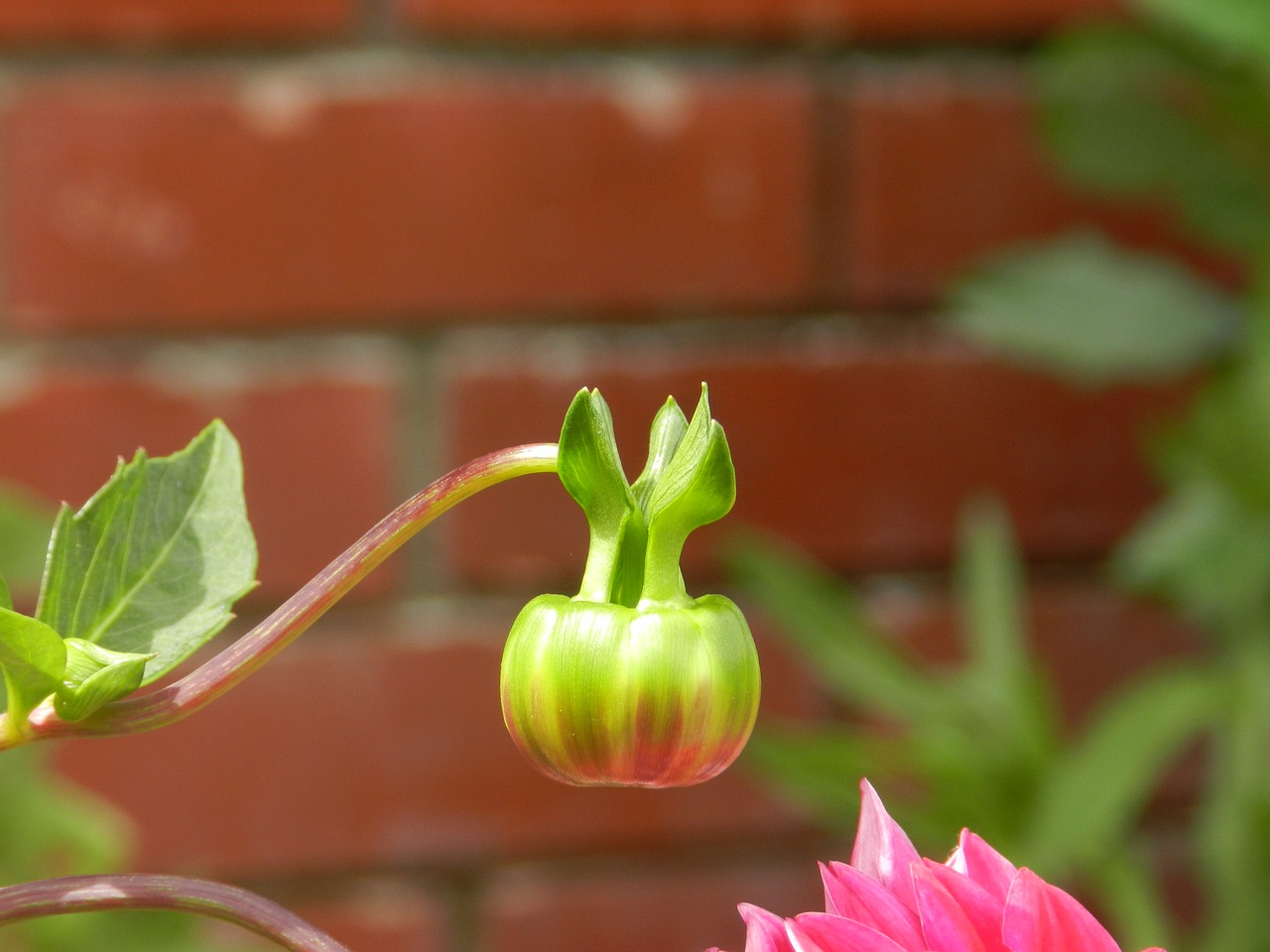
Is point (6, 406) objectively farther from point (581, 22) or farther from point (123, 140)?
point (581, 22)

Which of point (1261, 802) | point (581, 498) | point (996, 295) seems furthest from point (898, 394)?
point (581, 498)

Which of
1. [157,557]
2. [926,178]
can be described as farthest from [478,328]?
[157,557]

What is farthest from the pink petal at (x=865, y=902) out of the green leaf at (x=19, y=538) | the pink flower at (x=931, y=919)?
the green leaf at (x=19, y=538)

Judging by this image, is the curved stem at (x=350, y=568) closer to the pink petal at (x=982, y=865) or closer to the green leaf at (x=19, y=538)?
the pink petal at (x=982, y=865)

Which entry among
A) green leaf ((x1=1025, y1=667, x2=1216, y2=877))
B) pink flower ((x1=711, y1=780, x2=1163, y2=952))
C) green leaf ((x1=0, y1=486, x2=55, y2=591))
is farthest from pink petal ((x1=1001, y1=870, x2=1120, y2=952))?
green leaf ((x1=1025, y1=667, x2=1216, y2=877))

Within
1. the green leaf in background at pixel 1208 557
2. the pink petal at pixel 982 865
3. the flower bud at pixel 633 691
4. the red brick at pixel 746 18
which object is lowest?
the pink petal at pixel 982 865

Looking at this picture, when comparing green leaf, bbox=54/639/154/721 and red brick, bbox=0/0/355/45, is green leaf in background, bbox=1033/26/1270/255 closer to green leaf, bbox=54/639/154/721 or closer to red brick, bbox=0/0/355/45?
red brick, bbox=0/0/355/45
